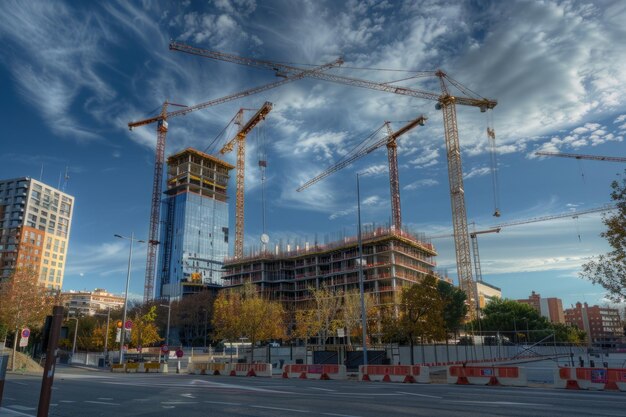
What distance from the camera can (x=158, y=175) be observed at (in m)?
155

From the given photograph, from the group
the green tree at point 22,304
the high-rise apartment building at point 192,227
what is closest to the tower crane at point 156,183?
the high-rise apartment building at point 192,227

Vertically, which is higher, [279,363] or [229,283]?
[229,283]

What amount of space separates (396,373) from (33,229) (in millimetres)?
142405

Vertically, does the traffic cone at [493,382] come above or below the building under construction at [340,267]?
below

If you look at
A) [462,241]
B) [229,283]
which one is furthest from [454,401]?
[229,283]

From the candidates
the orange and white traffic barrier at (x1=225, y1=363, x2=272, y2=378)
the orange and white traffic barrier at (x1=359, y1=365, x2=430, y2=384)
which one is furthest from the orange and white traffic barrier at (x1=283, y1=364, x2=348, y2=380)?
the orange and white traffic barrier at (x1=225, y1=363, x2=272, y2=378)

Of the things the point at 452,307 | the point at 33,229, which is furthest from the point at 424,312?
the point at 33,229

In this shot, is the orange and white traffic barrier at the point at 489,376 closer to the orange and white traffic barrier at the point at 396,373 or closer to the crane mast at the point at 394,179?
the orange and white traffic barrier at the point at 396,373

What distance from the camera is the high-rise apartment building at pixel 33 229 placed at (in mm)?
132625

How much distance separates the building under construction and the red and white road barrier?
192 ft

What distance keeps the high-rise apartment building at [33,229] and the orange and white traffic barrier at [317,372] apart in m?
121

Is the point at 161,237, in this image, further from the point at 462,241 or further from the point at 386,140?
the point at 462,241

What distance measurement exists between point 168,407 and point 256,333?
4410cm

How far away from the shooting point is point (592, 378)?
67.6 ft
